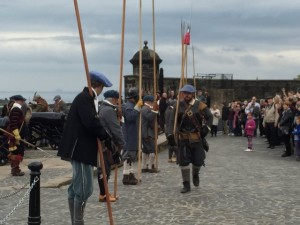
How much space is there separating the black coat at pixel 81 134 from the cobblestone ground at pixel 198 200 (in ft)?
5.57

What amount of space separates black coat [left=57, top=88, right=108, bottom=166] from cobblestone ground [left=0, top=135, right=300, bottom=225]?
5.57ft

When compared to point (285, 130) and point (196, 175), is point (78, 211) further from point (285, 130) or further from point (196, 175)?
point (285, 130)

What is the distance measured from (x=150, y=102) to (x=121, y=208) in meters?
4.34

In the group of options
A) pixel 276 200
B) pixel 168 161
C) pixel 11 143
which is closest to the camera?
pixel 276 200

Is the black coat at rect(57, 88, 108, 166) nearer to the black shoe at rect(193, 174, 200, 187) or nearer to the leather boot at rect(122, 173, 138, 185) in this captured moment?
the black shoe at rect(193, 174, 200, 187)

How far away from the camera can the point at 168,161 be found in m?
15.0

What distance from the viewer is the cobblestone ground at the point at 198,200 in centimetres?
776

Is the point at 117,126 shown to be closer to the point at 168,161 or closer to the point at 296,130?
the point at 168,161

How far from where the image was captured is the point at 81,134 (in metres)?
6.11

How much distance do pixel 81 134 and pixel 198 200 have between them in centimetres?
360

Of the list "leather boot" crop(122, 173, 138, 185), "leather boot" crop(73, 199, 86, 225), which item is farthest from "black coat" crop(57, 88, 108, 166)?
"leather boot" crop(122, 173, 138, 185)

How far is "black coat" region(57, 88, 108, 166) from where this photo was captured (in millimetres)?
6051

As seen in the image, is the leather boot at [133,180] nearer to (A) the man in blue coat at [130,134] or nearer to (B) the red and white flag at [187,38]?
(A) the man in blue coat at [130,134]

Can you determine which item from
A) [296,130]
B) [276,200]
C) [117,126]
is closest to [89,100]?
[117,126]
